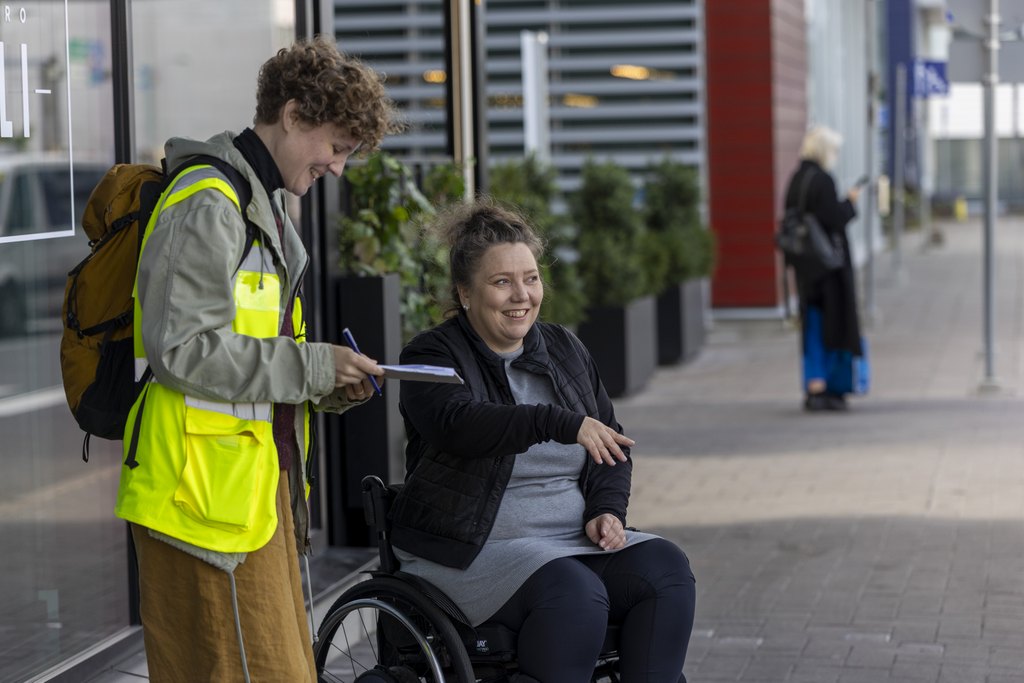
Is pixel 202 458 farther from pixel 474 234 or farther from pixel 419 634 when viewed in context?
pixel 474 234

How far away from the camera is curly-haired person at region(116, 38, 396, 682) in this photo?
297 cm

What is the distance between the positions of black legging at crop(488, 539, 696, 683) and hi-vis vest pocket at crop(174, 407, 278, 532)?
827 mm

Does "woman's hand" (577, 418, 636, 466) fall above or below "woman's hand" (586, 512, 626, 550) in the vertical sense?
above

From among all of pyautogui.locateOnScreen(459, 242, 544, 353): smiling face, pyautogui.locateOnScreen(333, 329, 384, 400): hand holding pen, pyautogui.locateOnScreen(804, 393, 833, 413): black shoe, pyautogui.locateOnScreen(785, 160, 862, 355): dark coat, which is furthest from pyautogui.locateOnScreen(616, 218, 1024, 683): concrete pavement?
pyautogui.locateOnScreen(333, 329, 384, 400): hand holding pen

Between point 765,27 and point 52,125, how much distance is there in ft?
38.5

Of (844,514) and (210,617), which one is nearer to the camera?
(210,617)

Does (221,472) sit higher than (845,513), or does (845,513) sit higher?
(221,472)

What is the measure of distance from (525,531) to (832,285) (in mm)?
7292

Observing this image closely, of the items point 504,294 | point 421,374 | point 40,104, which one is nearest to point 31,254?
point 40,104

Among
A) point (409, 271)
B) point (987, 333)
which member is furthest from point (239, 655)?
point (987, 333)

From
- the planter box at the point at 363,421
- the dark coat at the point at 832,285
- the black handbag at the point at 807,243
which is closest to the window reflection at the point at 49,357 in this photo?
the planter box at the point at 363,421

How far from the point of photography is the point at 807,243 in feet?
35.3

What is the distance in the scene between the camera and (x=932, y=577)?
6.35 meters

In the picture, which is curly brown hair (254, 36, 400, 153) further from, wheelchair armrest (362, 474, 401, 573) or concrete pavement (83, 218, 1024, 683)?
concrete pavement (83, 218, 1024, 683)
